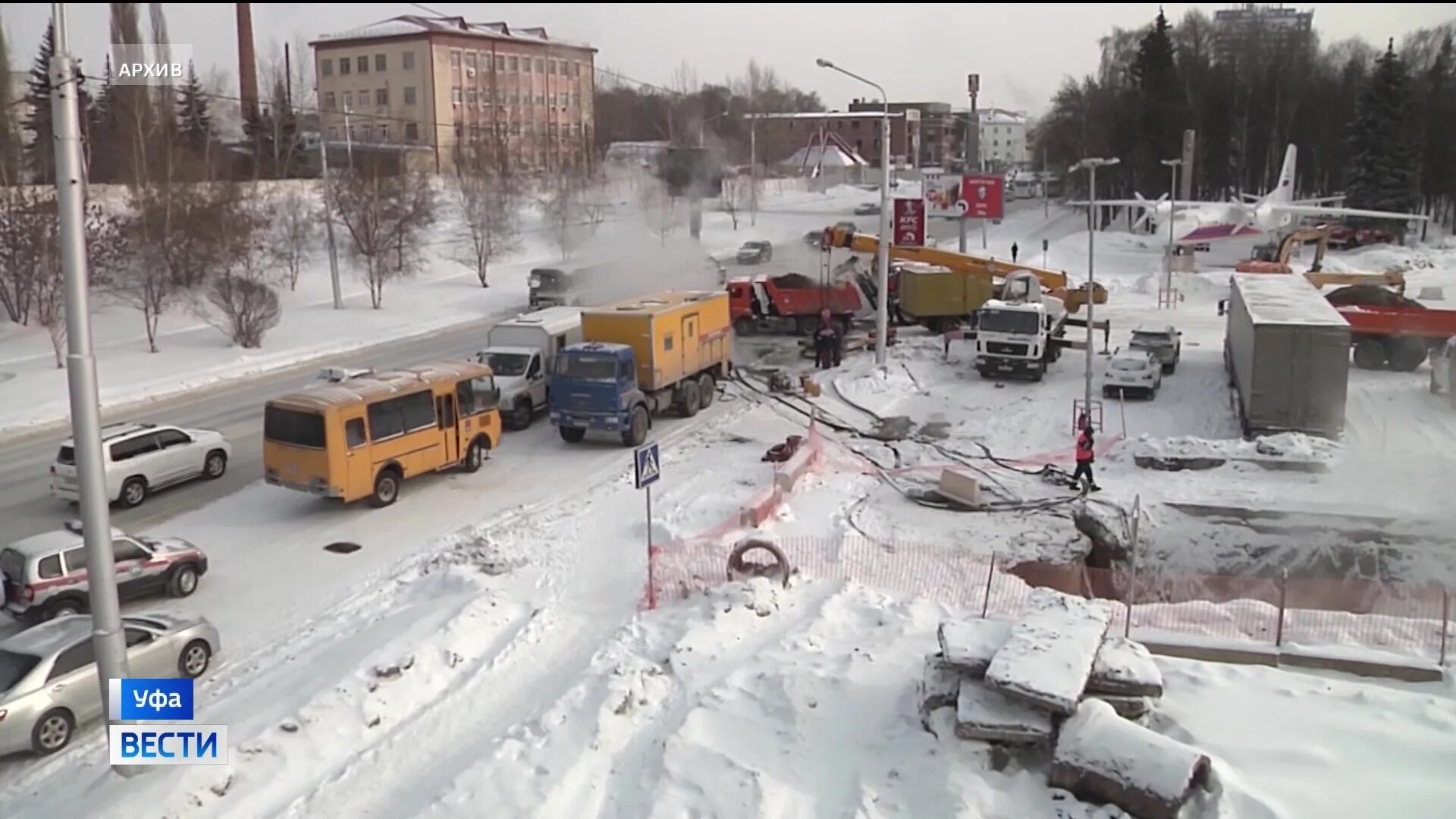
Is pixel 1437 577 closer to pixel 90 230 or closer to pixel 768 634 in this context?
pixel 768 634

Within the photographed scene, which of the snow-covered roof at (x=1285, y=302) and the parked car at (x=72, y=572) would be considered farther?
the snow-covered roof at (x=1285, y=302)

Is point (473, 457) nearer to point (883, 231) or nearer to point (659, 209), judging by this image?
point (883, 231)

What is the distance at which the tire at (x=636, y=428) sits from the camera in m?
22.9

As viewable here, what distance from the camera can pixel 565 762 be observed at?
9.76 meters

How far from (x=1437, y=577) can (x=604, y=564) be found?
12.4m

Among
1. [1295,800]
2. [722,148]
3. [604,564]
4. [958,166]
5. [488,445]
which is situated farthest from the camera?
[958,166]

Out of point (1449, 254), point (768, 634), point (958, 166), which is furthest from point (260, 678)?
point (958, 166)

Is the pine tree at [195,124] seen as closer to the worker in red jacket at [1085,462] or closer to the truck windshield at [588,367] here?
the truck windshield at [588,367]

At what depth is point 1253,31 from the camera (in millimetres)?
96875

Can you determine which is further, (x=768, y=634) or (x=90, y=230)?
(x=90, y=230)

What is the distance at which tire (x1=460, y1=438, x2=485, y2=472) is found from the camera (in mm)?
21047

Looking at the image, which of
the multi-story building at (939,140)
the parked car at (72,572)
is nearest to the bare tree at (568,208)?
the parked car at (72,572)

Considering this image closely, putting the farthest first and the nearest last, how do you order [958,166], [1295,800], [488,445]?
[958,166] < [488,445] < [1295,800]

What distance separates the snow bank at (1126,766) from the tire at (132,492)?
16.8m
